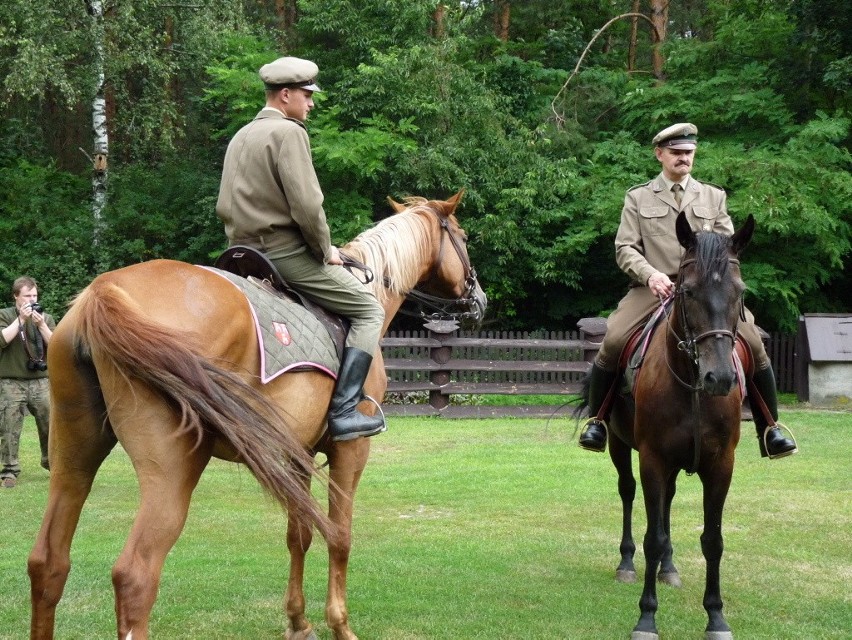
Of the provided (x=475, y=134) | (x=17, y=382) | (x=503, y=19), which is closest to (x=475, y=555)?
(x=17, y=382)

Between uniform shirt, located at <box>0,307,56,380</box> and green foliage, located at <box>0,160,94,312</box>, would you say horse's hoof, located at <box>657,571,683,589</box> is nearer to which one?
uniform shirt, located at <box>0,307,56,380</box>

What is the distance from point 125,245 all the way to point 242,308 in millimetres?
22346

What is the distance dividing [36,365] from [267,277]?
7.05m

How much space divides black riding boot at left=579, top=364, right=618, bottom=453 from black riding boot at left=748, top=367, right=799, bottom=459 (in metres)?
0.91

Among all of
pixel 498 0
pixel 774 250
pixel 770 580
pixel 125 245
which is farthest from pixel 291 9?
pixel 770 580

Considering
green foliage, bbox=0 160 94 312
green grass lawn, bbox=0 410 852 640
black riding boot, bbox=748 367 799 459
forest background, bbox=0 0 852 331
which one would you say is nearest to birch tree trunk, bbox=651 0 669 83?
forest background, bbox=0 0 852 331

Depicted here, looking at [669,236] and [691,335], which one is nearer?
[691,335]

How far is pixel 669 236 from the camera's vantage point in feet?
21.6

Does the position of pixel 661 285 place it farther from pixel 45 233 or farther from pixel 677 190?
pixel 45 233

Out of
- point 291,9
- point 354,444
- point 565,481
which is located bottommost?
point 565,481

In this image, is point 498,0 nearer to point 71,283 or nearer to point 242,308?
point 71,283

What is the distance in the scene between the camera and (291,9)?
2986 centimetres

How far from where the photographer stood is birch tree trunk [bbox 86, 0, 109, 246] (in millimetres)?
23359

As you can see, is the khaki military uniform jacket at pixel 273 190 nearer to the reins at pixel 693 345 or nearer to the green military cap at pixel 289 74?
the green military cap at pixel 289 74
